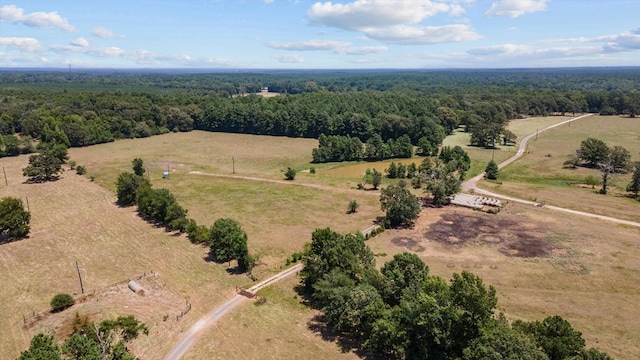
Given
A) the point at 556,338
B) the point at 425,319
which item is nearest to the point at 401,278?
the point at 425,319

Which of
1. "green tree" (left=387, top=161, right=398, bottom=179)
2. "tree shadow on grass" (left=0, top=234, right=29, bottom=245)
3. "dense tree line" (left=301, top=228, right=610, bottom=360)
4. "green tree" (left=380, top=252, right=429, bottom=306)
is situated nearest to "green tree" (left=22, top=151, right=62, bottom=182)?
"tree shadow on grass" (left=0, top=234, right=29, bottom=245)

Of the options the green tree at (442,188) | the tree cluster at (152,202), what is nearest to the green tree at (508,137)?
the green tree at (442,188)

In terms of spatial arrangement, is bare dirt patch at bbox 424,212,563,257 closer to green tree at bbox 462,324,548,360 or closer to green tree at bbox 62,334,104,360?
green tree at bbox 462,324,548,360

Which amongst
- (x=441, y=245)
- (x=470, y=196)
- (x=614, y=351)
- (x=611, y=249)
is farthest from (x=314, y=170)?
(x=614, y=351)

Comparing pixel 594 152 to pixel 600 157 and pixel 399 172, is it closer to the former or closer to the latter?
pixel 600 157

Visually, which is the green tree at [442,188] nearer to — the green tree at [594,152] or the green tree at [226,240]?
the green tree at [226,240]

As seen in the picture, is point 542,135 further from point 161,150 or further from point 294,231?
point 161,150
